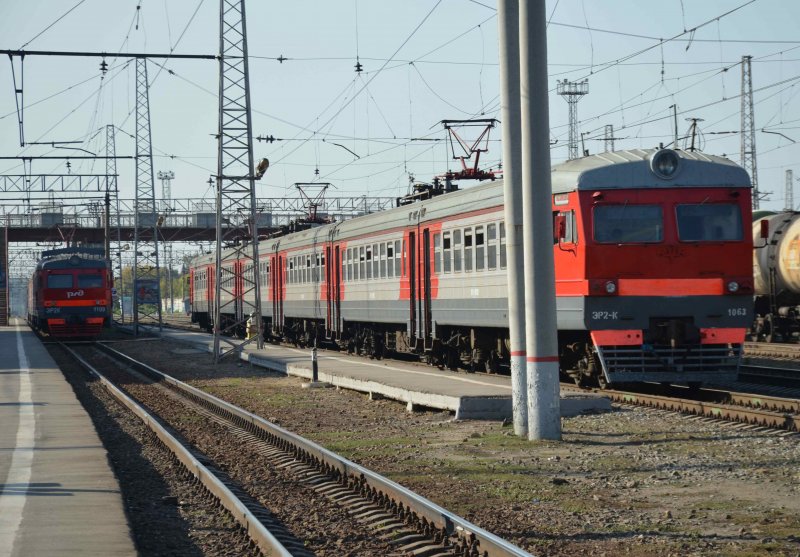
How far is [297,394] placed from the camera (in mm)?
21141

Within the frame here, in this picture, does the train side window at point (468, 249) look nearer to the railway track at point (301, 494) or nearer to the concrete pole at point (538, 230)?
the railway track at point (301, 494)

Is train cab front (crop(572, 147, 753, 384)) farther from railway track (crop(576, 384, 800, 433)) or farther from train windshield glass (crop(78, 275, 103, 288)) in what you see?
train windshield glass (crop(78, 275, 103, 288))

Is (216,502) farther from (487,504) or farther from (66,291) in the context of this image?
(66,291)

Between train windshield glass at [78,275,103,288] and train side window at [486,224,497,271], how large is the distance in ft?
102

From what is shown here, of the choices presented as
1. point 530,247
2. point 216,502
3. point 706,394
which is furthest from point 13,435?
point 706,394

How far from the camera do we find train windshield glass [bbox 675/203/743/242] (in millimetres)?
17094

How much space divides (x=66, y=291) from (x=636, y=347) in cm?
3486

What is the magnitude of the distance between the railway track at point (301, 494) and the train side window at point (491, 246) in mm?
5125

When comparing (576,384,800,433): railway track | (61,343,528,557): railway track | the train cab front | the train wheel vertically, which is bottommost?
(61,343,528,557): railway track

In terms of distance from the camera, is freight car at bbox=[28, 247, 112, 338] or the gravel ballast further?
freight car at bbox=[28, 247, 112, 338]

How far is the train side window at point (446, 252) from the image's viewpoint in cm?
2203

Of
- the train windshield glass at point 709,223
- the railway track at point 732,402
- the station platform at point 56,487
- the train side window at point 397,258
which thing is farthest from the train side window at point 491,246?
the station platform at point 56,487

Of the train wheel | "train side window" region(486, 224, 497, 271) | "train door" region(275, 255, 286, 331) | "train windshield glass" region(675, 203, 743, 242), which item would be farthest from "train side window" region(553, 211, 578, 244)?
"train door" region(275, 255, 286, 331)

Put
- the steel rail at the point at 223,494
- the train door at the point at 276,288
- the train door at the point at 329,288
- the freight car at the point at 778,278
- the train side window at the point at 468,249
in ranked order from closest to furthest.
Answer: the steel rail at the point at 223,494
the train side window at the point at 468,249
the freight car at the point at 778,278
the train door at the point at 329,288
the train door at the point at 276,288
